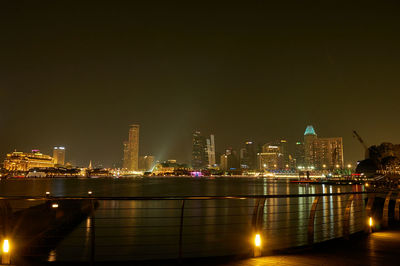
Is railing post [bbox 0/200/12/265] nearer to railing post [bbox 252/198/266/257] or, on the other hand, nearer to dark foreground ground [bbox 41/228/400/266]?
dark foreground ground [bbox 41/228/400/266]

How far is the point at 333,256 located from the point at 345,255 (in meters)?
0.30

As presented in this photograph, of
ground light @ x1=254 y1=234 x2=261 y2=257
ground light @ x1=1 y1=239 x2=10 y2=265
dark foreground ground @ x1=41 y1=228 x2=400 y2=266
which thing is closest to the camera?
ground light @ x1=1 y1=239 x2=10 y2=265

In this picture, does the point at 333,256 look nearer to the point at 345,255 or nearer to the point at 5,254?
the point at 345,255

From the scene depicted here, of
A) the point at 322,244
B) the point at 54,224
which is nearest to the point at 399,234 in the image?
the point at 322,244

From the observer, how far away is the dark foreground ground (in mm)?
6004

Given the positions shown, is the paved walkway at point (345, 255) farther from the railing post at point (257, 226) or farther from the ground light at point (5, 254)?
the ground light at point (5, 254)

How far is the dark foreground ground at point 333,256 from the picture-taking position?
6.00 metres

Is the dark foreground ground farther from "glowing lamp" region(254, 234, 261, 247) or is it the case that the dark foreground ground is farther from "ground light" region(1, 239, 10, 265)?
"ground light" region(1, 239, 10, 265)

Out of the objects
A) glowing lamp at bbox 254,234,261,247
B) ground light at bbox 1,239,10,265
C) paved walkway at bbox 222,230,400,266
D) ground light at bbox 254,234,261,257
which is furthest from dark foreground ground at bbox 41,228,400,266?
ground light at bbox 1,239,10,265

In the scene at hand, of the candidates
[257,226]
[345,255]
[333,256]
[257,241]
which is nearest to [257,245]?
[257,241]

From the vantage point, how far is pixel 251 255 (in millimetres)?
6367

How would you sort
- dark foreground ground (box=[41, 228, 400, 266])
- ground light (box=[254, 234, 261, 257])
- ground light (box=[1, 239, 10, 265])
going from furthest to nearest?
ground light (box=[254, 234, 261, 257]), dark foreground ground (box=[41, 228, 400, 266]), ground light (box=[1, 239, 10, 265])

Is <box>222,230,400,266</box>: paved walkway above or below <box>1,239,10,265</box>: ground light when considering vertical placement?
below

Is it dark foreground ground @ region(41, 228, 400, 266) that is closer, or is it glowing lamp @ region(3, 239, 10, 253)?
glowing lamp @ region(3, 239, 10, 253)
